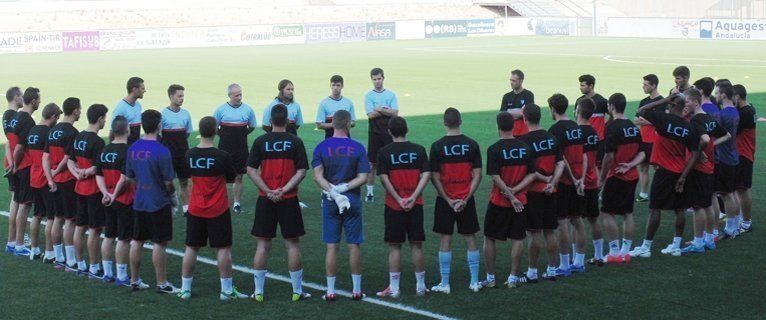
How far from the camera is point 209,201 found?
9891 mm

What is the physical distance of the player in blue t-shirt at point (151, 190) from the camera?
1008cm

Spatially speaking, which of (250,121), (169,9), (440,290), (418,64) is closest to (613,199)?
(440,290)

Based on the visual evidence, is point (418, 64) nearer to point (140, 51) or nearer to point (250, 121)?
point (140, 51)

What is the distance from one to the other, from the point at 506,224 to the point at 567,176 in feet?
3.63

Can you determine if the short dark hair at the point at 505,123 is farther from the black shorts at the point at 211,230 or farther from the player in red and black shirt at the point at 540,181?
the black shorts at the point at 211,230

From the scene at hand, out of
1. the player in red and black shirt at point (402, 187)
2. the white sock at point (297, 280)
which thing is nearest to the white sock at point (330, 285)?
the white sock at point (297, 280)

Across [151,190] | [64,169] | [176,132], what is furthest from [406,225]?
[176,132]

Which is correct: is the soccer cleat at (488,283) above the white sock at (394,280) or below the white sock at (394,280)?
below

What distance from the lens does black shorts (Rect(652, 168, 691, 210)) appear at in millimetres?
11641

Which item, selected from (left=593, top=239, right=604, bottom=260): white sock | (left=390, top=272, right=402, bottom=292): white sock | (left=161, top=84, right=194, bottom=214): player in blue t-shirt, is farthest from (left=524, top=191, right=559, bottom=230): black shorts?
(left=161, top=84, right=194, bottom=214): player in blue t-shirt

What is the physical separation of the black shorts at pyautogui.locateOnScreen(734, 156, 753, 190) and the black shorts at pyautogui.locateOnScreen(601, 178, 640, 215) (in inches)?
82.9

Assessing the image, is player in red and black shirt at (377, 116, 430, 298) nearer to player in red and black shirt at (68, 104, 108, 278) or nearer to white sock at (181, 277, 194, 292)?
white sock at (181, 277, 194, 292)

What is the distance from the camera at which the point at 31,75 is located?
130 feet

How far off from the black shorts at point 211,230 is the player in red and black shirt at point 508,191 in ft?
8.63
